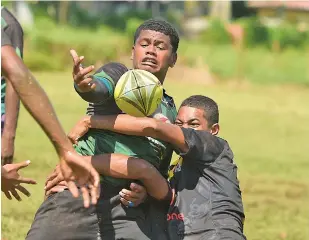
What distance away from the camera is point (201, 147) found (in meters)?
5.97

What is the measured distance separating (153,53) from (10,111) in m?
1.87

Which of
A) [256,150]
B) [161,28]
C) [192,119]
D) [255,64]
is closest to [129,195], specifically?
[192,119]

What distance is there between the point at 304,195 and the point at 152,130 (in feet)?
26.8

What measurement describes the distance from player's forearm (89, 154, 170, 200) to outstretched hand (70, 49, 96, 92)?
59cm

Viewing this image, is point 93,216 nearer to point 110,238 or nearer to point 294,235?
point 110,238

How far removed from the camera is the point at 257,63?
38.1 metres

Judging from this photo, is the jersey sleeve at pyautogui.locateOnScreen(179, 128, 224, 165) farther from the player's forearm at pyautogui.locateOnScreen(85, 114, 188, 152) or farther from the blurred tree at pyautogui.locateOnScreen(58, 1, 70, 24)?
the blurred tree at pyautogui.locateOnScreen(58, 1, 70, 24)

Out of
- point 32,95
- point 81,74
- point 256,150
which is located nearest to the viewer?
point 32,95

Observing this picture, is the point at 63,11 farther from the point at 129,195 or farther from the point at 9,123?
the point at 129,195

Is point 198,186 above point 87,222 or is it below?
above

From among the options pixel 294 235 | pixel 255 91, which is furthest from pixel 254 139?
pixel 255 91

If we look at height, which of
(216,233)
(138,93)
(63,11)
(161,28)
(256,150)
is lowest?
(256,150)

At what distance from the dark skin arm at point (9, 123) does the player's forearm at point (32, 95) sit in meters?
2.66

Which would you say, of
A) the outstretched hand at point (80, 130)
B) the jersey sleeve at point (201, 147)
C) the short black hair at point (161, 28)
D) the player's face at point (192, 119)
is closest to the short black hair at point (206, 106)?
the player's face at point (192, 119)
